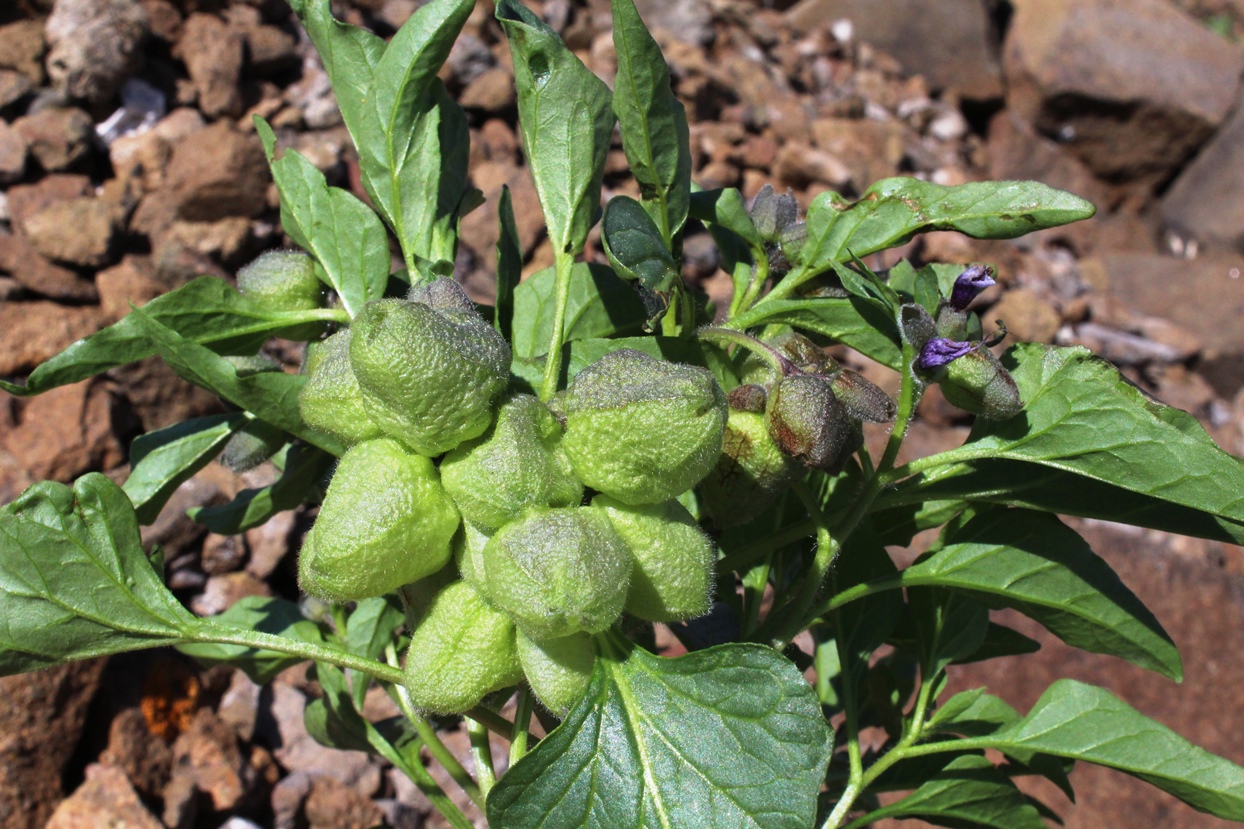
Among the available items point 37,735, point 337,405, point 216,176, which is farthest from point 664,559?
point 216,176

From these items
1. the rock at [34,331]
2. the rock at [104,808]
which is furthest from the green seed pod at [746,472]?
the rock at [34,331]

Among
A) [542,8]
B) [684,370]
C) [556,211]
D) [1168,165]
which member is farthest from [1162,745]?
[1168,165]

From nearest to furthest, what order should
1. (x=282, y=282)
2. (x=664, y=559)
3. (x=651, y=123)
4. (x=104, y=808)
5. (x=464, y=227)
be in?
(x=664, y=559), (x=651, y=123), (x=282, y=282), (x=104, y=808), (x=464, y=227)

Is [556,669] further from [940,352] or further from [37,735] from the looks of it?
[37,735]

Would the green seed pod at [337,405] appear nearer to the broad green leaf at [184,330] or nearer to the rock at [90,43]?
the broad green leaf at [184,330]

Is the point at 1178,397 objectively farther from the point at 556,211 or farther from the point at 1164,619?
the point at 556,211
